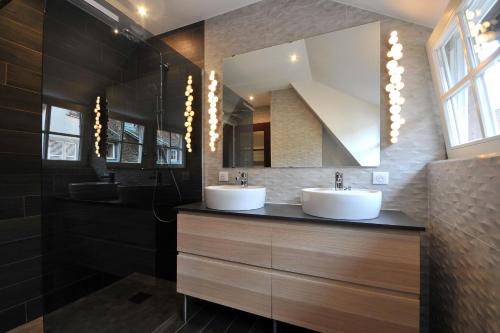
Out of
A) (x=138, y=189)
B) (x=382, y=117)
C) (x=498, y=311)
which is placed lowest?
(x=498, y=311)

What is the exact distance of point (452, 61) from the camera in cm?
126

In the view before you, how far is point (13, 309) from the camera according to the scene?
1.45m

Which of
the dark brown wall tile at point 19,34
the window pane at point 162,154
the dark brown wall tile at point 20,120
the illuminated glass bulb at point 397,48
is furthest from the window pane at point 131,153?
the illuminated glass bulb at point 397,48

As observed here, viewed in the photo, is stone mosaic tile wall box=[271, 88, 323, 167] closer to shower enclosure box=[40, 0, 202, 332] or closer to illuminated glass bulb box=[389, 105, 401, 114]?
illuminated glass bulb box=[389, 105, 401, 114]

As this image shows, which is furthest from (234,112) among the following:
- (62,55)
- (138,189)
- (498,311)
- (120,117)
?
(498,311)

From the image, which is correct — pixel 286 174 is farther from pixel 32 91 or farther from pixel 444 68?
pixel 32 91

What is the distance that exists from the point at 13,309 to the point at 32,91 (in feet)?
5.11

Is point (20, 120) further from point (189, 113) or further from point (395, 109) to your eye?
point (395, 109)

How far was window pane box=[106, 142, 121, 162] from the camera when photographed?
1700 millimetres

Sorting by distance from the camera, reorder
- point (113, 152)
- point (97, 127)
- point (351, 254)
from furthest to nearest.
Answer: point (113, 152) → point (97, 127) → point (351, 254)

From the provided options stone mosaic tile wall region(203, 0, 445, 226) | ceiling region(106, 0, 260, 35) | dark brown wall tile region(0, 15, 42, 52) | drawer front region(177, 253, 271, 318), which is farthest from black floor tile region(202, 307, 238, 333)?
ceiling region(106, 0, 260, 35)

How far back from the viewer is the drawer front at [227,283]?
1325 mm

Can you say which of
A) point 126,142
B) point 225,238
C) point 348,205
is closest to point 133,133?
point 126,142

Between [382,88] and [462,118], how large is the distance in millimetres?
513
